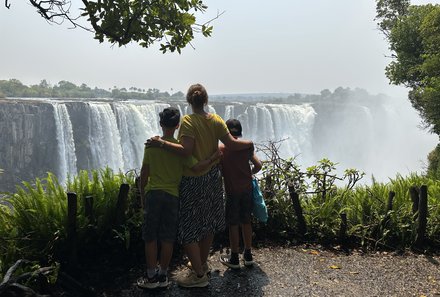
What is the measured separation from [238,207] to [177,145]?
37.3 inches

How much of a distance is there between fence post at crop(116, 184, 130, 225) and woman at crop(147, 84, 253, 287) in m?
0.78

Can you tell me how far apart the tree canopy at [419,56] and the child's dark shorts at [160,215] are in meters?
11.8

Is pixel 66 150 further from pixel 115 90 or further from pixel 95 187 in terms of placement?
pixel 115 90

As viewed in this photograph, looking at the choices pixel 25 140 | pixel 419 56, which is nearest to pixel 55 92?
pixel 25 140

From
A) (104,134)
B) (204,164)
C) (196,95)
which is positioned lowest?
(104,134)

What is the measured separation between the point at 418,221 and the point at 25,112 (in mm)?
31446

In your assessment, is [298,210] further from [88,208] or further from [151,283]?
[88,208]

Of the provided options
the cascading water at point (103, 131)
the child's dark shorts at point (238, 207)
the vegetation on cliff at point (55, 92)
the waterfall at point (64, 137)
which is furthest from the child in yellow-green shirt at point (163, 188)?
the vegetation on cliff at point (55, 92)

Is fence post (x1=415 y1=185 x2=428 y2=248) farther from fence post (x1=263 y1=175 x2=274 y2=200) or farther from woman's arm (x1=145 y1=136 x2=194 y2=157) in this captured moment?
woman's arm (x1=145 y1=136 x2=194 y2=157)

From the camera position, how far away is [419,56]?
17172 mm

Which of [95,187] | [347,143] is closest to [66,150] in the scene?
[95,187]

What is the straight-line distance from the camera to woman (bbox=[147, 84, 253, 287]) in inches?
122

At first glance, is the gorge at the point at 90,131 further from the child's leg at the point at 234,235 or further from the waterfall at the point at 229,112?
the child's leg at the point at 234,235

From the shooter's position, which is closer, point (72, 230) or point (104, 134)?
point (72, 230)
